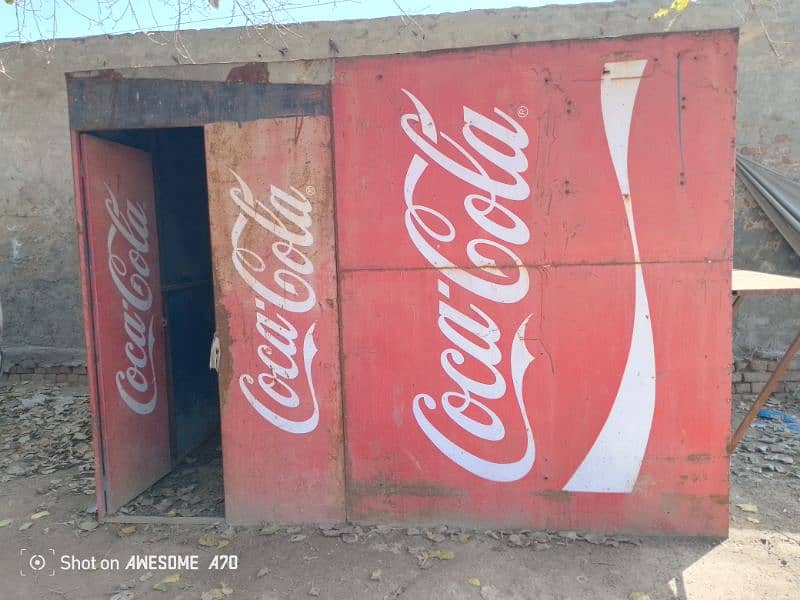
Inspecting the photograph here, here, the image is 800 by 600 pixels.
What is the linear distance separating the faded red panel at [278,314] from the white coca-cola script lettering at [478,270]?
578 mm

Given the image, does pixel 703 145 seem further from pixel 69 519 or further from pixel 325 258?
pixel 69 519

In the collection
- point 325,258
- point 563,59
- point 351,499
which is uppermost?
point 563,59

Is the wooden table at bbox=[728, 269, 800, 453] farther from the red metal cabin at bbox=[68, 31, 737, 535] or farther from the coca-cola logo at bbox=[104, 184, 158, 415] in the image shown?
the coca-cola logo at bbox=[104, 184, 158, 415]

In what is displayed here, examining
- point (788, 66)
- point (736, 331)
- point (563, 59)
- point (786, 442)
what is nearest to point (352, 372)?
point (563, 59)

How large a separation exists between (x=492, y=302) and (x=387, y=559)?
1.61 metres

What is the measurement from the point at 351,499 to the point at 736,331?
15.9 feet

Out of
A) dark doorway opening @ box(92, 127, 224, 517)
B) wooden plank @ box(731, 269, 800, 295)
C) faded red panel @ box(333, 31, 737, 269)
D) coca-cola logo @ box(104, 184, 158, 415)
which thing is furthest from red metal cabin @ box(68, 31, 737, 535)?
dark doorway opening @ box(92, 127, 224, 517)

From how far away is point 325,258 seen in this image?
3.45m

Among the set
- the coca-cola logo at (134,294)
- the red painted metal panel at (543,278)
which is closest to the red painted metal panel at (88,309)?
the coca-cola logo at (134,294)

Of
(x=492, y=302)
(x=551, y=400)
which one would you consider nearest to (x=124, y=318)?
(x=492, y=302)

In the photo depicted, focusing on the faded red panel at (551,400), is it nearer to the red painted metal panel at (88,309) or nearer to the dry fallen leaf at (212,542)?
the dry fallen leaf at (212,542)

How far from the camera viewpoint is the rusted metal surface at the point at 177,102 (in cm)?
340

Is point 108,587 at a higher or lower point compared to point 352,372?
lower

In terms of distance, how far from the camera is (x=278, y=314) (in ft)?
11.5
